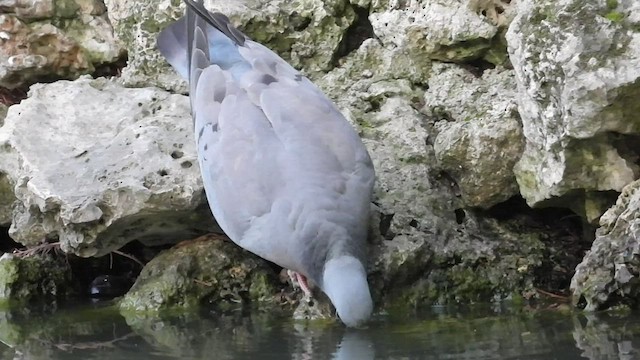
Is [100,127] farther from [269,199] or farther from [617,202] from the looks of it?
[617,202]

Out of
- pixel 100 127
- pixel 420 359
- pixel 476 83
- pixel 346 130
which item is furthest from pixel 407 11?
pixel 420 359

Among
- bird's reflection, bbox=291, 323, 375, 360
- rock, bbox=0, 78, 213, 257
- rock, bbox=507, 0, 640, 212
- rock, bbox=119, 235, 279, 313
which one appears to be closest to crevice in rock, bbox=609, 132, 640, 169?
rock, bbox=507, 0, 640, 212

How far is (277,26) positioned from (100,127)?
1.12 meters

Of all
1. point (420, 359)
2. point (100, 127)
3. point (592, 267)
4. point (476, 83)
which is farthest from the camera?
point (100, 127)

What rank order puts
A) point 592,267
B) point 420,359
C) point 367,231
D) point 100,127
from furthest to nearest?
1. point 100,127
2. point 367,231
3. point 592,267
4. point 420,359

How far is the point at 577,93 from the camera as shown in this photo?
3.60 m

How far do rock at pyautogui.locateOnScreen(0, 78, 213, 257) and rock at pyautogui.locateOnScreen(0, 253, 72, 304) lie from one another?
0.46 ft

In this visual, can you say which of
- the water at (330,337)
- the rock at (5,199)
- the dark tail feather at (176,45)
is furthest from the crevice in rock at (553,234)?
the rock at (5,199)

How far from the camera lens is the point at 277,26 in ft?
17.1

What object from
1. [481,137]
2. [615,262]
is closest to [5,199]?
[481,137]

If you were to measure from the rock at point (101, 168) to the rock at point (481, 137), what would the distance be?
3.95 ft

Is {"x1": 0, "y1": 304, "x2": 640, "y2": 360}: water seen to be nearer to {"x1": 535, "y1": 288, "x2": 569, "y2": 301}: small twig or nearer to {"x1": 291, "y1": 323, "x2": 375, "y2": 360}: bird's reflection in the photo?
{"x1": 291, "y1": 323, "x2": 375, "y2": 360}: bird's reflection

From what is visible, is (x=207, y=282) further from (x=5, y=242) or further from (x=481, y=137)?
(x=5, y=242)

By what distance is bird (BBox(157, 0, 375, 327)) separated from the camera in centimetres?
380
